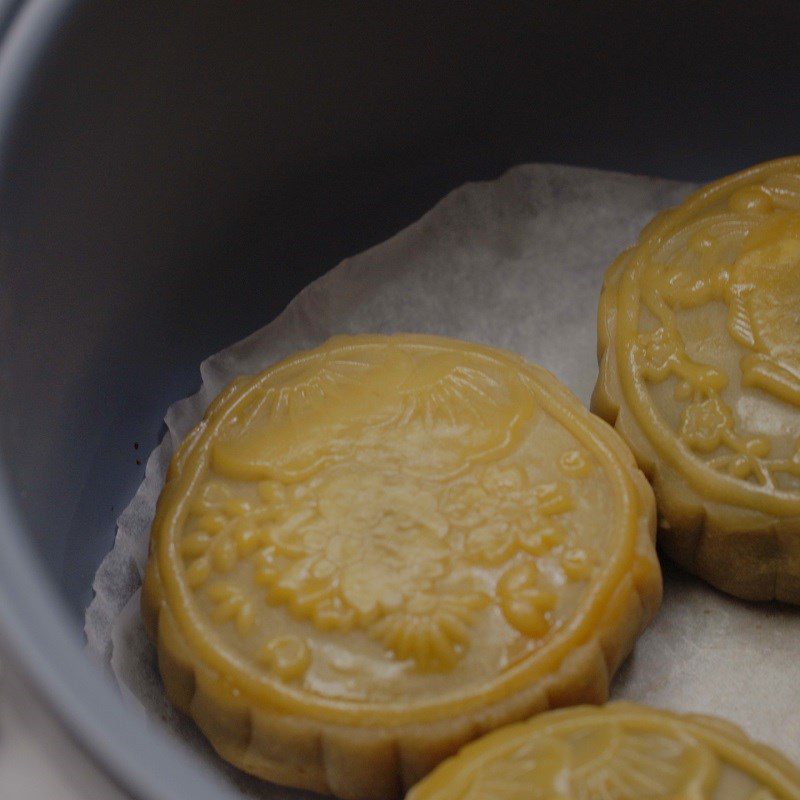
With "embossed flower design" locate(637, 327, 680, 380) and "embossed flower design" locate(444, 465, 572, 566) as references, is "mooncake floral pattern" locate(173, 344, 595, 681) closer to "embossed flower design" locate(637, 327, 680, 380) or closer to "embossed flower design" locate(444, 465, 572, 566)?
"embossed flower design" locate(444, 465, 572, 566)

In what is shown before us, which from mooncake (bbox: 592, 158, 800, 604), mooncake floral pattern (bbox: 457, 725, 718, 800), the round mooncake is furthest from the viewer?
mooncake (bbox: 592, 158, 800, 604)

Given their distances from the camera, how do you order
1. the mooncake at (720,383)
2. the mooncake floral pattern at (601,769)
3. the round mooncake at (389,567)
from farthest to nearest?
1. the mooncake at (720,383)
2. the round mooncake at (389,567)
3. the mooncake floral pattern at (601,769)

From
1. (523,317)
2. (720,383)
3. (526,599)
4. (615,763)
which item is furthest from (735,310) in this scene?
(615,763)

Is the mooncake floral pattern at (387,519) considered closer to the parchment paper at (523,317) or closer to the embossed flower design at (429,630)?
the embossed flower design at (429,630)

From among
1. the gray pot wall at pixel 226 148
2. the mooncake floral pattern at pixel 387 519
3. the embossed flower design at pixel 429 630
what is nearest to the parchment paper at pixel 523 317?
the gray pot wall at pixel 226 148

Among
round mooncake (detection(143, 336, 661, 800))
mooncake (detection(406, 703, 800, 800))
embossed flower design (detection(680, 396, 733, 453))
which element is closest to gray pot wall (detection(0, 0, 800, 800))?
round mooncake (detection(143, 336, 661, 800))

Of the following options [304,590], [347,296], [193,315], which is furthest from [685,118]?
[304,590]

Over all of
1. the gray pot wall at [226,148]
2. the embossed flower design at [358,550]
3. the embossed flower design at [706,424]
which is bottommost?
the embossed flower design at [706,424]
